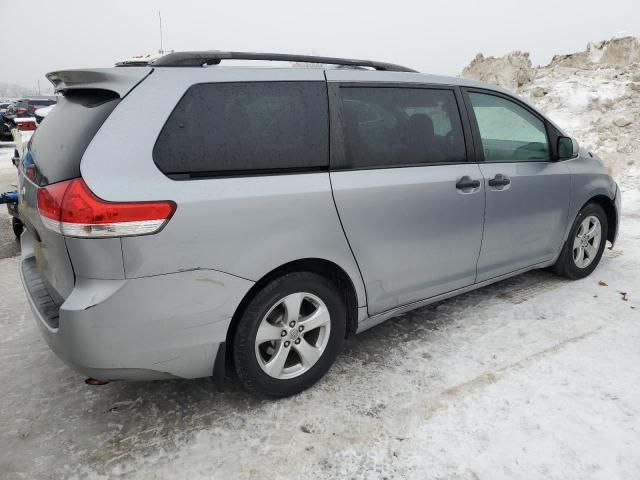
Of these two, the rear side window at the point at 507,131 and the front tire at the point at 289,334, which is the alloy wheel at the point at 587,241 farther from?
the front tire at the point at 289,334

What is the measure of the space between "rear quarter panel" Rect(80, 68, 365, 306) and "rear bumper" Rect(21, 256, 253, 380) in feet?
0.26

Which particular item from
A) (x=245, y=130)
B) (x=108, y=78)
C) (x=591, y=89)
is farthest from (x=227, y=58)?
(x=591, y=89)

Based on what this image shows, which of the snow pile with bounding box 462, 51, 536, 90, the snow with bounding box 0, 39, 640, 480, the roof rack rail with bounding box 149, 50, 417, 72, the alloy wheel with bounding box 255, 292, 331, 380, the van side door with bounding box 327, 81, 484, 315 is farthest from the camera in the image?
the snow pile with bounding box 462, 51, 536, 90

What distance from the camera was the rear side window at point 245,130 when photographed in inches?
85.4

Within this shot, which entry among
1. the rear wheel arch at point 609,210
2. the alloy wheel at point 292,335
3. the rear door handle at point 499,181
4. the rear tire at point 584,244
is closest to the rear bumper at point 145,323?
the alloy wheel at point 292,335

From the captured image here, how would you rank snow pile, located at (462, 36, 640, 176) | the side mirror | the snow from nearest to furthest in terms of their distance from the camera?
the snow
the side mirror
snow pile, located at (462, 36, 640, 176)

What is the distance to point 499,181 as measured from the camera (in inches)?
132

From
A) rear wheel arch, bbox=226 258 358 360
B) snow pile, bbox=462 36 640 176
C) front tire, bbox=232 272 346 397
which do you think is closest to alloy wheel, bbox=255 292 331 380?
front tire, bbox=232 272 346 397

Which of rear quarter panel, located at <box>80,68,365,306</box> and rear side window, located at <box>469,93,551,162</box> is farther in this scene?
rear side window, located at <box>469,93,551,162</box>

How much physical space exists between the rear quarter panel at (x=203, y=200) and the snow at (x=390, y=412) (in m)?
0.81

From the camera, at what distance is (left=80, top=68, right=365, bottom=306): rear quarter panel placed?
2.02 m

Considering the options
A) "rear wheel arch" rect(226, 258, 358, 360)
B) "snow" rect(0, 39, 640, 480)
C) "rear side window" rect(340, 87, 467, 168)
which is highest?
"rear side window" rect(340, 87, 467, 168)

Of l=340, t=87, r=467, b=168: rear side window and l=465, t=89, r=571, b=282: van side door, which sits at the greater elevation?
l=340, t=87, r=467, b=168: rear side window

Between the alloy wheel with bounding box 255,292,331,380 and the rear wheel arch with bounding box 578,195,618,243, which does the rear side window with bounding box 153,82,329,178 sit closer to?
the alloy wheel with bounding box 255,292,331,380
